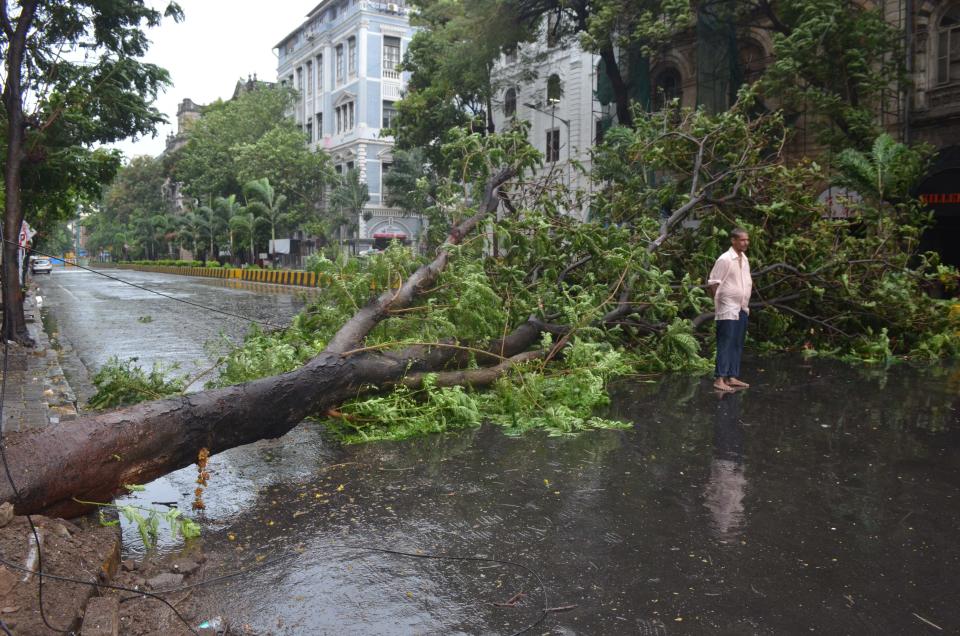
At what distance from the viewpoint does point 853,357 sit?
1001 cm

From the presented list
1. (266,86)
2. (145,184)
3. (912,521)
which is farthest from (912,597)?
(145,184)

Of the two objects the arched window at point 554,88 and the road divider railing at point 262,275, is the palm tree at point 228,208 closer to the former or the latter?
the road divider railing at point 262,275

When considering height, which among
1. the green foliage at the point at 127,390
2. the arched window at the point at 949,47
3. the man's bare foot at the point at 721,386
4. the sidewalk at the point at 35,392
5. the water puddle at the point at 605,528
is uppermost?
the arched window at the point at 949,47

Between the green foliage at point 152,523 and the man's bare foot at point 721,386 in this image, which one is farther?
the man's bare foot at point 721,386

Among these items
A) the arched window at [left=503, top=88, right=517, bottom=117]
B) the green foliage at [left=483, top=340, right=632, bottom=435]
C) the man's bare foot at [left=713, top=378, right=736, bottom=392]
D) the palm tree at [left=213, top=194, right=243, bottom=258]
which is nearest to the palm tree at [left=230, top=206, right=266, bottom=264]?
the palm tree at [left=213, top=194, right=243, bottom=258]

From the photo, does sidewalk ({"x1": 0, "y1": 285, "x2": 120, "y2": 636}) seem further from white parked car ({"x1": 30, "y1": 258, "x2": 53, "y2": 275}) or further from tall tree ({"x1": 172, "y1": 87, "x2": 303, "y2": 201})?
white parked car ({"x1": 30, "y1": 258, "x2": 53, "y2": 275})

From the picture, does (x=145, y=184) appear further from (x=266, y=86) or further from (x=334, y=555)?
(x=334, y=555)

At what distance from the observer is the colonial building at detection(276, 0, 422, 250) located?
51.5 meters

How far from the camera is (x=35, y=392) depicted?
750 centimetres

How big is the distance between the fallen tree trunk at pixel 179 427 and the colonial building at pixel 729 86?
483 cm

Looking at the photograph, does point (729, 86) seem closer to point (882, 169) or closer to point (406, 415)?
point (882, 169)

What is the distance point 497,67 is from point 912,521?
3165 centimetres

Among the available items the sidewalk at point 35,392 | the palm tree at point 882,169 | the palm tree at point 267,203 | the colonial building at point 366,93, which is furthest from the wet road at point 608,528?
the colonial building at point 366,93

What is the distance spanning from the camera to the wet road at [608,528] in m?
2.99
